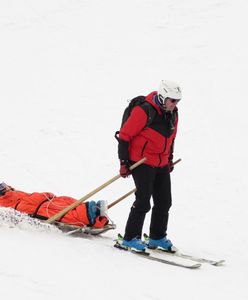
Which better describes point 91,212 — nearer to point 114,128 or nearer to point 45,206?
point 45,206

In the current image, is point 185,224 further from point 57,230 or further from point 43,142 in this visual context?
point 43,142

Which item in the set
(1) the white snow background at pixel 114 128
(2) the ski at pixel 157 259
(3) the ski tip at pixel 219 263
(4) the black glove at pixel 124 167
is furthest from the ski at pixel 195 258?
(4) the black glove at pixel 124 167

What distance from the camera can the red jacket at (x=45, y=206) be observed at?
25.1 ft

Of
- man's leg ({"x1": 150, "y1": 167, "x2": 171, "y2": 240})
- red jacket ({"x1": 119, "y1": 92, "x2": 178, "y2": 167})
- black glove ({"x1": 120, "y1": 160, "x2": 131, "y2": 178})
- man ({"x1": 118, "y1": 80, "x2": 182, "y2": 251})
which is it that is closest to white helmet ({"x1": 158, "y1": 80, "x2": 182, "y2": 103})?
man ({"x1": 118, "y1": 80, "x2": 182, "y2": 251})

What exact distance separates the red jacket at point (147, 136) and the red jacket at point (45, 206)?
3.46 feet

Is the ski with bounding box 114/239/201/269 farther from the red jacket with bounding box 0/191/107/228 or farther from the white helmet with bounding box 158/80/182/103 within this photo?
the white helmet with bounding box 158/80/182/103

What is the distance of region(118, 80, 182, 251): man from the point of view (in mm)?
6961

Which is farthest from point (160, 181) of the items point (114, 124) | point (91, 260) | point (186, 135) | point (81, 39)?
point (81, 39)

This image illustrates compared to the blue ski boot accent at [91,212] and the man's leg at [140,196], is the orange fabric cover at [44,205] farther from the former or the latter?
the man's leg at [140,196]

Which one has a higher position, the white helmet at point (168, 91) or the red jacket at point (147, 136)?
the white helmet at point (168, 91)

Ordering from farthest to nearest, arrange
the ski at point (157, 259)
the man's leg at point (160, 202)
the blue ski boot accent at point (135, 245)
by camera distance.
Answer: the man's leg at point (160, 202)
the blue ski boot accent at point (135, 245)
the ski at point (157, 259)

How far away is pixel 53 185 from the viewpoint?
11.0 meters

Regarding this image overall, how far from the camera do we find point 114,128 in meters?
14.3

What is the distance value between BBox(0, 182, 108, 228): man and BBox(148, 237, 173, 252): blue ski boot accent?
0.65 metres
